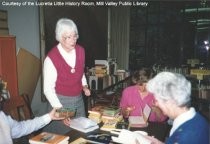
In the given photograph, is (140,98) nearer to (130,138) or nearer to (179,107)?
(130,138)

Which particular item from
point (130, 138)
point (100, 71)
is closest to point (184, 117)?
point (130, 138)

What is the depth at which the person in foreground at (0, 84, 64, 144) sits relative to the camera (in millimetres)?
1827

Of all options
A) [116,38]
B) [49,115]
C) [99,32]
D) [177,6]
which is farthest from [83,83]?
[177,6]

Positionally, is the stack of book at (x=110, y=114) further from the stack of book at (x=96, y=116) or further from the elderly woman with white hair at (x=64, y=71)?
the elderly woman with white hair at (x=64, y=71)

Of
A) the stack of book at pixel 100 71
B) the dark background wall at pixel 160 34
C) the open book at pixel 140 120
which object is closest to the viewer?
the open book at pixel 140 120

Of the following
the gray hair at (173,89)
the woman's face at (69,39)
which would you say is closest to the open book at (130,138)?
the gray hair at (173,89)

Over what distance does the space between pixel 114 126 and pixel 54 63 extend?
0.71 meters

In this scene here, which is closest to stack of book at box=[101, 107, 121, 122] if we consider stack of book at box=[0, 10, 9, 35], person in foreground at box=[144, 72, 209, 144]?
person in foreground at box=[144, 72, 209, 144]

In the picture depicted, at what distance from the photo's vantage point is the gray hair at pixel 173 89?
1.50 meters

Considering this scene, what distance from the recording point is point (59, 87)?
7.77 feet

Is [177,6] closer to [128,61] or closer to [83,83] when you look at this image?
[128,61]

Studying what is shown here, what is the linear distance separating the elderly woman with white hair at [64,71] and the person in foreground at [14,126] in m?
0.16

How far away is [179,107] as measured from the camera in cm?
154

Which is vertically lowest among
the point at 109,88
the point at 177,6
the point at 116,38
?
the point at 109,88
